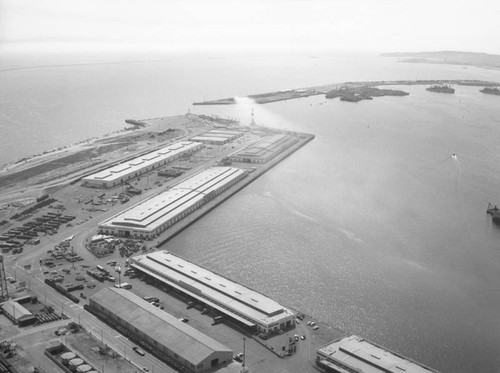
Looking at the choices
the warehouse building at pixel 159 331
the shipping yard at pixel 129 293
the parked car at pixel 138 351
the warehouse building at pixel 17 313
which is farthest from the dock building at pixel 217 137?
the parked car at pixel 138 351

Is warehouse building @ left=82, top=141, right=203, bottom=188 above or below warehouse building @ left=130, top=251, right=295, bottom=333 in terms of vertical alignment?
above

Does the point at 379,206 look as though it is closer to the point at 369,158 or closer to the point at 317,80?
the point at 369,158

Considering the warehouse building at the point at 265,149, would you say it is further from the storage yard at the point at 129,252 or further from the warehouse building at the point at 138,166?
the warehouse building at the point at 138,166

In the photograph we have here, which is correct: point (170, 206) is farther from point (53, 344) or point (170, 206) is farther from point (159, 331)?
point (53, 344)

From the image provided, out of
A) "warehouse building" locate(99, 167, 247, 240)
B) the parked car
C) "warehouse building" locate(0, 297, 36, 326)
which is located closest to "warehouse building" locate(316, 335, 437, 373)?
the parked car

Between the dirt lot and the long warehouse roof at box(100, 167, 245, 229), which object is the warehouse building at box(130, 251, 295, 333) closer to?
the long warehouse roof at box(100, 167, 245, 229)

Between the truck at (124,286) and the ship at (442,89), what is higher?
the ship at (442,89)
